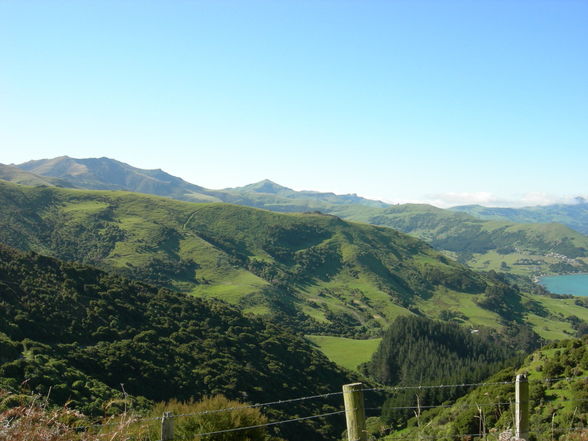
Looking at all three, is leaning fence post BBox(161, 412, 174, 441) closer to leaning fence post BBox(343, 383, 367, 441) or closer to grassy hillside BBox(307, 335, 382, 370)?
leaning fence post BBox(343, 383, 367, 441)

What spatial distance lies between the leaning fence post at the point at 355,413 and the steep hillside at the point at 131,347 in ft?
109

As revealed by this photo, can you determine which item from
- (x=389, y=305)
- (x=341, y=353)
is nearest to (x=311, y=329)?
(x=341, y=353)

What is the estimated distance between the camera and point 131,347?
58.9 meters

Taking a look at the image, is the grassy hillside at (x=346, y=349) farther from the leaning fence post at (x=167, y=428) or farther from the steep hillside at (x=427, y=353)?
the leaning fence post at (x=167, y=428)

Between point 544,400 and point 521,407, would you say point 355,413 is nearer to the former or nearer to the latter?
point 521,407

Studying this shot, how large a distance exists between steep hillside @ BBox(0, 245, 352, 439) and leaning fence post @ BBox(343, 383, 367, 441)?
109 feet

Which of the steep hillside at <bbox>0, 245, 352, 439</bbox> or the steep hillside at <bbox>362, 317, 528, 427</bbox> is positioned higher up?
the steep hillside at <bbox>0, 245, 352, 439</bbox>

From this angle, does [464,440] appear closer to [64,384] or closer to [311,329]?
[64,384]

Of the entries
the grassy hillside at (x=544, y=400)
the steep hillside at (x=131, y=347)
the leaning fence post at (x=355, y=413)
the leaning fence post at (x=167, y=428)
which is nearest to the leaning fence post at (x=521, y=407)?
the leaning fence post at (x=355, y=413)

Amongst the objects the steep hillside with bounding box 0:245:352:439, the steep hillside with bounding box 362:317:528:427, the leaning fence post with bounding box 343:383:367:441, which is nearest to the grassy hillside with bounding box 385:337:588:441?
the leaning fence post with bounding box 343:383:367:441

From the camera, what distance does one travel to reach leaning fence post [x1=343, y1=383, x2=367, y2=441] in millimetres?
7367

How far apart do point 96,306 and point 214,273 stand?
368ft

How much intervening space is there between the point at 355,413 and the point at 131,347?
194 ft

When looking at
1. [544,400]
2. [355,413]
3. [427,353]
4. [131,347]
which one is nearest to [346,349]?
[427,353]
